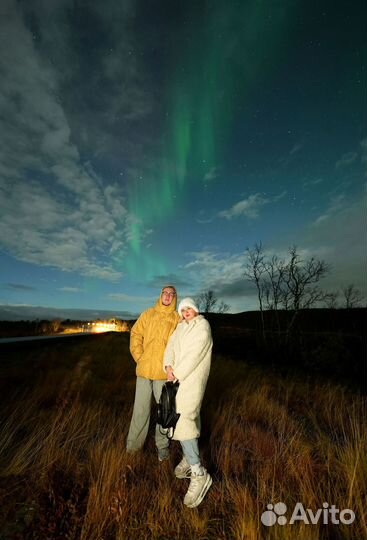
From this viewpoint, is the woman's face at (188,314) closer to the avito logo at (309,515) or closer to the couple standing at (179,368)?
the couple standing at (179,368)

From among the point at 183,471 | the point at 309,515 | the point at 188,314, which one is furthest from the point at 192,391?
A: the point at 309,515

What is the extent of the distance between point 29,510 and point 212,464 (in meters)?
1.99

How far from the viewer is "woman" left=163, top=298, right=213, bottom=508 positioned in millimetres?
2252

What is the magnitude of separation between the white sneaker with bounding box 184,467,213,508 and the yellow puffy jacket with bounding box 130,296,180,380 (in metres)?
0.99

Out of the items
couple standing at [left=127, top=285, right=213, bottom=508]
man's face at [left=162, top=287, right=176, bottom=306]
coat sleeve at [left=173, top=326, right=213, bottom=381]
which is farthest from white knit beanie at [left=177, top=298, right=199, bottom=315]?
man's face at [left=162, top=287, right=176, bottom=306]

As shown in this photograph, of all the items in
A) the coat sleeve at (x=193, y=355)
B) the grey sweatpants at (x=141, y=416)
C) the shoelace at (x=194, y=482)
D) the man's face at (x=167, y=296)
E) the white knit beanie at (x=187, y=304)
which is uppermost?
the man's face at (x=167, y=296)

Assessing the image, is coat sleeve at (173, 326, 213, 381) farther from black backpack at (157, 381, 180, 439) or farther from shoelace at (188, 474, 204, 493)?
shoelace at (188, 474, 204, 493)

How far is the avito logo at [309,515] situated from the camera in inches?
80.1

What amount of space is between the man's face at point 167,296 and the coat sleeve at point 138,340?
36cm

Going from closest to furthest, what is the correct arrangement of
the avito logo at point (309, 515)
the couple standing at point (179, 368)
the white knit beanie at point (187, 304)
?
the avito logo at point (309, 515) < the couple standing at point (179, 368) < the white knit beanie at point (187, 304)

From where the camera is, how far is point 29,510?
6.79 feet

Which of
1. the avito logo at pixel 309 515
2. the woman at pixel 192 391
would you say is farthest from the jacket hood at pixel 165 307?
the avito logo at pixel 309 515

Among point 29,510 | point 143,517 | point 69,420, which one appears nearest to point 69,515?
point 29,510

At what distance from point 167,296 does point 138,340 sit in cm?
66
